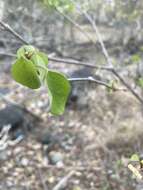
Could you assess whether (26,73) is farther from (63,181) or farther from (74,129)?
(74,129)

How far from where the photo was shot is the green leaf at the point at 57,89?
52 cm

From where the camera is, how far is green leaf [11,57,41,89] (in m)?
0.51

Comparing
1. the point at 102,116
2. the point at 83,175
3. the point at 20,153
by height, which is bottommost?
the point at 83,175

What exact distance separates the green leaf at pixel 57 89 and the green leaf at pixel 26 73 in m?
0.02

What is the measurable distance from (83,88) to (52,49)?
0.54 m

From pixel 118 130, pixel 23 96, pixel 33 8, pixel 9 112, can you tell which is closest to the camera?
pixel 118 130

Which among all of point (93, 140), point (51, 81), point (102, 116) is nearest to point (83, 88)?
point (102, 116)

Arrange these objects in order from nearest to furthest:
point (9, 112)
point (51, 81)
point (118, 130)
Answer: point (51, 81), point (118, 130), point (9, 112)

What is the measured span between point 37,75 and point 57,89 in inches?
1.4

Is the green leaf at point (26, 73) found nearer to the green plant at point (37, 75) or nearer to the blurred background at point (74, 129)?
the green plant at point (37, 75)

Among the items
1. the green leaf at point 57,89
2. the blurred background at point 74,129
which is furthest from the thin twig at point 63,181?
the green leaf at point 57,89

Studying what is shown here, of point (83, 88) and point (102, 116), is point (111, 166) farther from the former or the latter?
point (83, 88)

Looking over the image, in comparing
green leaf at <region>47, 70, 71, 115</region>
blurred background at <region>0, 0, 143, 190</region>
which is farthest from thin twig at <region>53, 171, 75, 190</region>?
green leaf at <region>47, 70, 71, 115</region>

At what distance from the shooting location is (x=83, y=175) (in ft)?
9.94
